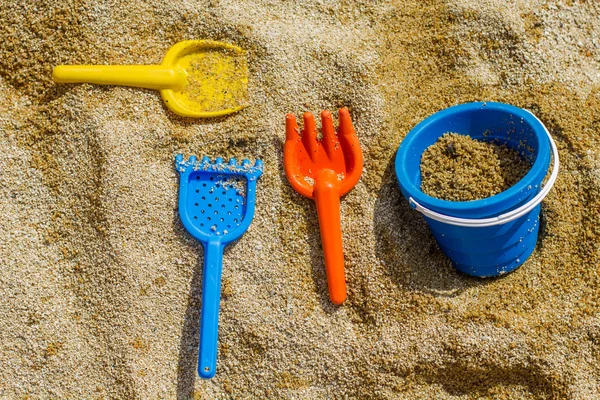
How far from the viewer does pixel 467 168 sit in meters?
1.70

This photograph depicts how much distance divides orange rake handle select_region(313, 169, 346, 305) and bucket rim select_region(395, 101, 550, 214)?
0.21 metres

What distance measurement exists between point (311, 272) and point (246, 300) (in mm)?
189

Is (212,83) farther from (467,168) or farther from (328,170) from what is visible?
(467,168)

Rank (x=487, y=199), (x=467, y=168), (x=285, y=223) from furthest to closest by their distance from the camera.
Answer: (x=285, y=223)
(x=467, y=168)
(x=487, y=199)

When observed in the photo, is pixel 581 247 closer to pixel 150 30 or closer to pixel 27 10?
pixel 150 30

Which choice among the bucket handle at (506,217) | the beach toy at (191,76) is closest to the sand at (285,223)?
the beach toy at (191,76)

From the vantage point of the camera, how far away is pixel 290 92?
6.19ft

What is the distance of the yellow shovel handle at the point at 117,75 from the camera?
1875mm

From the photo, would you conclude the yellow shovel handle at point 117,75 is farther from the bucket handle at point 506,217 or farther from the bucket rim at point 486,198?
the bucket handle at point 506,217

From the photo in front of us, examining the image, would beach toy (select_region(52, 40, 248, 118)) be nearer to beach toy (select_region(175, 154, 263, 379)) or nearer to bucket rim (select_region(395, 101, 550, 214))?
beach toy (select_region(175, 154, 263, 379))

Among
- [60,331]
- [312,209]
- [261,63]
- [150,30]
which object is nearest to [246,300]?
[312,209]

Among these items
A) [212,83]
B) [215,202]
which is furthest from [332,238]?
[212,83]

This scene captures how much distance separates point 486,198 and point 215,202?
0.72 metres

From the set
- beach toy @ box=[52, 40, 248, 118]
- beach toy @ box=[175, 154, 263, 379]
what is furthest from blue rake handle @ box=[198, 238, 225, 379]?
beach toy @ box=[52, 40, 248, 118]
